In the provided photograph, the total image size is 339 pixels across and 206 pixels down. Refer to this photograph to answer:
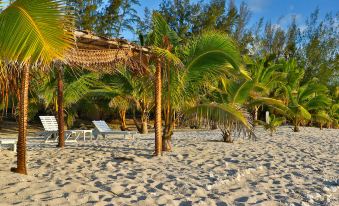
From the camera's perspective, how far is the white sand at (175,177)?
4625 mm

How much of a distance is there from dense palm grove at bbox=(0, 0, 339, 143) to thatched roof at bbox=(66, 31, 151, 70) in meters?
0.39

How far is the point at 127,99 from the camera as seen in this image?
17188mm

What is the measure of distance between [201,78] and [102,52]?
2.86m

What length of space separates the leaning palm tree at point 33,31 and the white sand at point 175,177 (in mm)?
1642

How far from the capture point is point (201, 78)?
847 cm

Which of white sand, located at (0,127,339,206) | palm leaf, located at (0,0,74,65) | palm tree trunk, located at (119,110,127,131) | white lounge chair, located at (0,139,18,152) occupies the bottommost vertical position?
white sand, located at (0,127,339,206)

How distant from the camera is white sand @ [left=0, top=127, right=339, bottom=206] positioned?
182 inches

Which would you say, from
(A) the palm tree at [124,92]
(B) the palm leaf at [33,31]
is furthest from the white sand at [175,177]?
(A) the palm tree at [124,92]

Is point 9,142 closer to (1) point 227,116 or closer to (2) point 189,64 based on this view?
(2) point 189,64

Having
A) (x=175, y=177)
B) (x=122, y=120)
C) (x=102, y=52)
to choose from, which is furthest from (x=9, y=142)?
(x=122, y=120)

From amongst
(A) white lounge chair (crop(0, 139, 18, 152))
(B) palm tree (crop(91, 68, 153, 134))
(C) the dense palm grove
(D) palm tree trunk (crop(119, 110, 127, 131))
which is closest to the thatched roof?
(C) the dense palm grove

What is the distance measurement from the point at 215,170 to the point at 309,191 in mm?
1789

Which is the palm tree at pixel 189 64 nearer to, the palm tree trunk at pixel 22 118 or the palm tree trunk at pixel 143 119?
the palm tree trunk at pixel 22 118

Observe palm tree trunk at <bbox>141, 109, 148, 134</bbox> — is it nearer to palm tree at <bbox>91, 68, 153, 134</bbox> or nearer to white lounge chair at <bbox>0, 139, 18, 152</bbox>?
palm tree at <bbox>91, 68, 153, 134</bbox>
